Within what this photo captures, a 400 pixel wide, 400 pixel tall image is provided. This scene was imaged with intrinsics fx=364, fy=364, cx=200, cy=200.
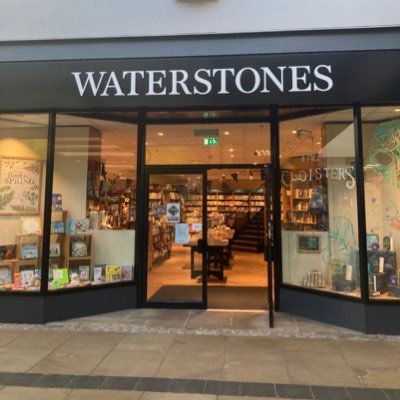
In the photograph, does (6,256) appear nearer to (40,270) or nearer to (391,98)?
(40,270)

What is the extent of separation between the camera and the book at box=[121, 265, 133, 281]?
20.3ft

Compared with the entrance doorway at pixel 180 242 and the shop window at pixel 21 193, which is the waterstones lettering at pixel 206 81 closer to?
the shop window at pixel 21 193

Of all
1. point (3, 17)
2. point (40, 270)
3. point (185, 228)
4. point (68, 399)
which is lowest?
point (68, 399)

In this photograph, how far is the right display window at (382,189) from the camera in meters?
5.41

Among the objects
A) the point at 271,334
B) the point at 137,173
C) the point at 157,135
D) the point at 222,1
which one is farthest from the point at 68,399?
the point at 222,1

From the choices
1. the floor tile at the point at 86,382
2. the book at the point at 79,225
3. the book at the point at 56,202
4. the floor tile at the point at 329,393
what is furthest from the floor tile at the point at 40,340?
the floor tile at the point at 329,393

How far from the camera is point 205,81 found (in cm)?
535

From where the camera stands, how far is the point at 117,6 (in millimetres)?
5766

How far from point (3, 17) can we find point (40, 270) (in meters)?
4.08

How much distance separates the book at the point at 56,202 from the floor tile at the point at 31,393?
3130 millimetres

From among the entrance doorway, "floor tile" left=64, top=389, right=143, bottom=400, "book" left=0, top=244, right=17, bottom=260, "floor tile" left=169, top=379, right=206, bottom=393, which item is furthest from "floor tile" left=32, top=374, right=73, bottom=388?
"book" left=0, top=244, right=17, bottom=260

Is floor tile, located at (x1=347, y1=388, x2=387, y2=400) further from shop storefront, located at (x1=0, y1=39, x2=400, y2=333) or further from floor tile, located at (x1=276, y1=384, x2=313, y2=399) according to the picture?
shop storefront, located at (x1=0, y1=39, x2=400, y2=333)

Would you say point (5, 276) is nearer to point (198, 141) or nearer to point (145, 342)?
point (145, 342)

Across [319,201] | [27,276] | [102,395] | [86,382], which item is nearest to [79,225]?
[27,276]
